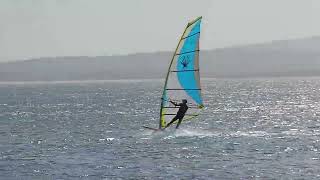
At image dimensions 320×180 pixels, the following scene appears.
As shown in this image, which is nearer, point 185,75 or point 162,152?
point 162,152

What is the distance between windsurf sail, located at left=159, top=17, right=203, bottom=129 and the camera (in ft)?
160

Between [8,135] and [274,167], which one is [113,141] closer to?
[8,135]

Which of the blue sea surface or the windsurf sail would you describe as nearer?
the blue sea surface

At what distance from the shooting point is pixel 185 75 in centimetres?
4938

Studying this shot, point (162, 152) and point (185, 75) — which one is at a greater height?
point (185, 75)

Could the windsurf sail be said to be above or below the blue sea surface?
above

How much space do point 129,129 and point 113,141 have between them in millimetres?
13033

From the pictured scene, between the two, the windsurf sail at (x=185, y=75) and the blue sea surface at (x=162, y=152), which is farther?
the windsurf sail at (x=185, y=75)

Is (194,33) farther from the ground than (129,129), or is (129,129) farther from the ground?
(194,33)

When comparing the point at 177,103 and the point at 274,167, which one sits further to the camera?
the point at 177,103

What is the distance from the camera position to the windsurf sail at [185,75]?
48656 mm

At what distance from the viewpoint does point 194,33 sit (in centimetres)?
4866

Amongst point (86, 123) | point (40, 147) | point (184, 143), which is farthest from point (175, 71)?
point (86, 123)

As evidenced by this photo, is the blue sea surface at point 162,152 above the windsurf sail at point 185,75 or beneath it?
beneath
